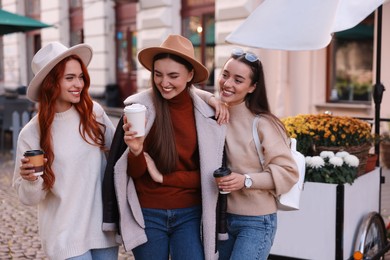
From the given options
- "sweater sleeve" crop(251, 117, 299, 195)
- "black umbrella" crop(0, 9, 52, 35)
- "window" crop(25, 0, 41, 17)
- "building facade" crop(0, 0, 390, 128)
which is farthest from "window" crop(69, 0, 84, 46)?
"sweater sleeve" crop(251, 117, 299, 195)

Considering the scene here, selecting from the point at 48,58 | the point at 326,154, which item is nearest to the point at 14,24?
the point at 326,154

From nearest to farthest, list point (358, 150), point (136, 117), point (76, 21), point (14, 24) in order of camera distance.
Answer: point (136, 117)
point (358, 150)
point (14, 24)
point (76, 21)

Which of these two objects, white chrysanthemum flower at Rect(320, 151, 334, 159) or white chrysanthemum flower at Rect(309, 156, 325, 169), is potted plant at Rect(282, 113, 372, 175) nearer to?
white chrysanthemum flower at Rect(320, 151, 334, 159)

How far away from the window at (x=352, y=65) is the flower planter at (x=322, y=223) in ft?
20.8

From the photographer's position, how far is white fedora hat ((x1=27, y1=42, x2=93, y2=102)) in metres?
2.66

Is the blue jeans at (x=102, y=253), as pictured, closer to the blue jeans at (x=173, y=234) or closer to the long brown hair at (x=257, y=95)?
the blue jeans at (x=173, y=234)

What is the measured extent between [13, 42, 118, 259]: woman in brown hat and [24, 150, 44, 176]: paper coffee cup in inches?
5.4

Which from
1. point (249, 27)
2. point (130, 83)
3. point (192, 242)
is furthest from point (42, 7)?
point (192, 242)

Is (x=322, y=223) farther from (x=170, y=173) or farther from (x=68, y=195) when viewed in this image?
(x=68, y=195)

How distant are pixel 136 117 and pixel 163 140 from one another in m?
0.30

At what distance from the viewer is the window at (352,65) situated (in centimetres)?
1009

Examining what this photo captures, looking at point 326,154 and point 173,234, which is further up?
point 326,154

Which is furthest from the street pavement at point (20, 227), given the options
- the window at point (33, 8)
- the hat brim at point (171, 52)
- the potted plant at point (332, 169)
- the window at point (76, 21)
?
the window at point (33, 8)

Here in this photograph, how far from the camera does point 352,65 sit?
10.5m
